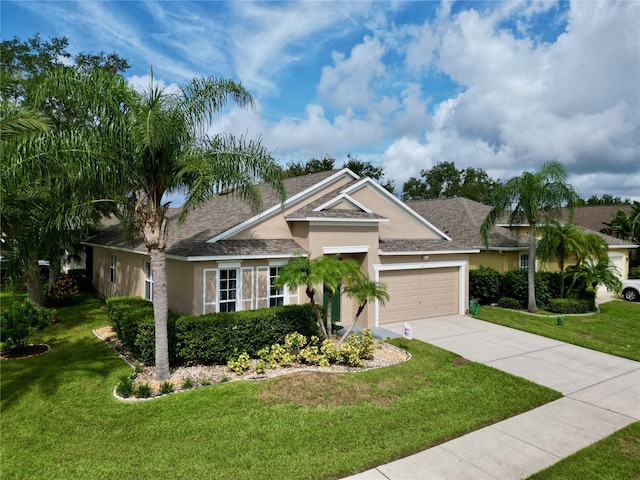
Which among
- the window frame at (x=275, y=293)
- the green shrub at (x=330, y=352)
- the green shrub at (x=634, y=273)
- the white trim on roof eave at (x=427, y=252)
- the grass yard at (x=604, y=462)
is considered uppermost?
the white trim on roof eave at (x=427, y=252)

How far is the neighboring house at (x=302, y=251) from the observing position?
12516 mm

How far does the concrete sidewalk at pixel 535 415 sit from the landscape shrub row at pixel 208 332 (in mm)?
4971

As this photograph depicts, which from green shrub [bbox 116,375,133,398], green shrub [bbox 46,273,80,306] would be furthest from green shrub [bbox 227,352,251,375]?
green shrub [bbox 46,273,80,306]

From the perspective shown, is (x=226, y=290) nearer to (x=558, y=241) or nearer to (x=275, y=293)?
(x=275, y=293)

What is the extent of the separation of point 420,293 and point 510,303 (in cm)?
619

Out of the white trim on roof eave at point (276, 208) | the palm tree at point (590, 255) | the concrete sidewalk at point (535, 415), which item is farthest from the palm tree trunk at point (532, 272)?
the white trim on roof eave at point (276, 208)

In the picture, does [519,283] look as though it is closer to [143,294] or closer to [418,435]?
[418,435]

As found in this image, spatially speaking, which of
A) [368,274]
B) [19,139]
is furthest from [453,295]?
[19,139]

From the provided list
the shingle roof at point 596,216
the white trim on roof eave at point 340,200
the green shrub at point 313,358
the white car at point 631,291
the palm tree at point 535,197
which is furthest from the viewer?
the shingle roof at point 596,216

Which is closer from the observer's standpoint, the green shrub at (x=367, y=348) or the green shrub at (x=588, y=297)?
the green shrub at (x=367, y=348)

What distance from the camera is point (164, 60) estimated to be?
1064 cm

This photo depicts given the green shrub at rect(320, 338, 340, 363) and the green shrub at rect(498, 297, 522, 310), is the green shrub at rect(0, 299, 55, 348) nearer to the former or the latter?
the green shrub at rect(320, 338, 340, 363)

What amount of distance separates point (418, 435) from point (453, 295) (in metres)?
11.9

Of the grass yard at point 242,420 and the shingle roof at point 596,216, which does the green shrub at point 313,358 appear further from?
the shingle roof at point 596,216
